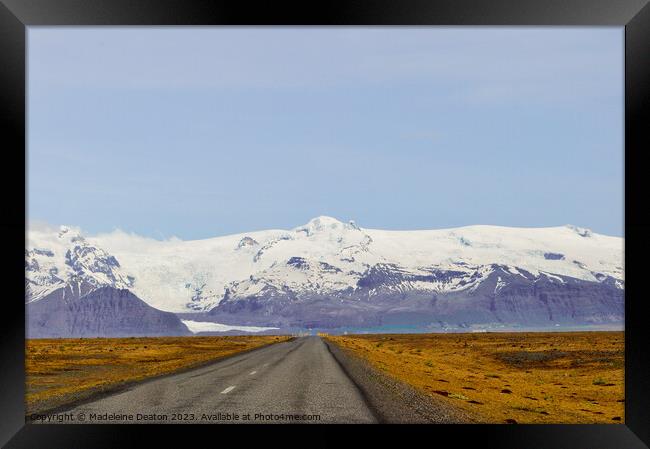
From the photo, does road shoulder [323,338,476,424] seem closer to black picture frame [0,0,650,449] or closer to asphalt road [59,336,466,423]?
asphalt road [59,336,466,423]

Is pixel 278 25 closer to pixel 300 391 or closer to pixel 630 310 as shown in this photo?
pixel 630 310

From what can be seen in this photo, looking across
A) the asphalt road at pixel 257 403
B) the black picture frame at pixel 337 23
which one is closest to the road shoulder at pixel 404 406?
the asphalt road at pixel 257 403

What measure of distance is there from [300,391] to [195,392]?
310 cm

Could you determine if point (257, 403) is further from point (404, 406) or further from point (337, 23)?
point (337, 23)

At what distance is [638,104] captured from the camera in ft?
34.7

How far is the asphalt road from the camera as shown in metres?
14.2

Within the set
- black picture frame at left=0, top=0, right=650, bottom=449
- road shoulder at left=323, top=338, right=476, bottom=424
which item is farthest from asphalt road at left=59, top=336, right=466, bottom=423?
black picture frame at left=0, top=0, right=650, bottom=449

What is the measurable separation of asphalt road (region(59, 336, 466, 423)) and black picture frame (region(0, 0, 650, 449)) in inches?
122

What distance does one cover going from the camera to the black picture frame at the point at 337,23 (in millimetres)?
10297

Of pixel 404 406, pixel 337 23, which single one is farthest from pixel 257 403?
pixel 337 23

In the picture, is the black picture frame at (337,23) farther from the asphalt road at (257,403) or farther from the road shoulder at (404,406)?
the asphalt road at (257,403)

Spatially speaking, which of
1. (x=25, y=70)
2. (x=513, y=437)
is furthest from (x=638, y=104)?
(x=25, y=70)

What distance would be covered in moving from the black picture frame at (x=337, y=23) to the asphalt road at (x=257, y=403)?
309 centimetres

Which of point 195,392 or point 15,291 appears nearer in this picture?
point 15,291
